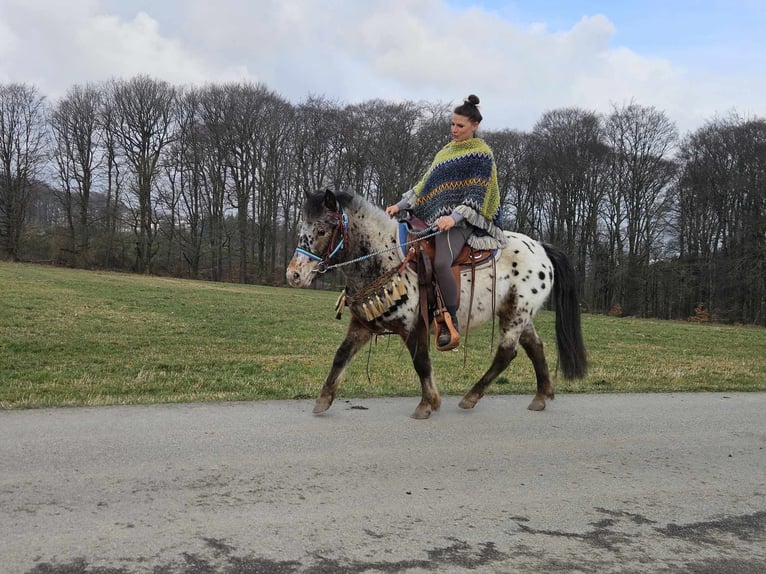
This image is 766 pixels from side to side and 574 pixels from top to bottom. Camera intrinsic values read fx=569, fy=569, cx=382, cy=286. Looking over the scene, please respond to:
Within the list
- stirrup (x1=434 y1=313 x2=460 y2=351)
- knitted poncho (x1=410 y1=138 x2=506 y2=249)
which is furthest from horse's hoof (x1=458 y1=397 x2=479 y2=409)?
knitted poncho (x1=410 y1=138 x2=506 y2=249)

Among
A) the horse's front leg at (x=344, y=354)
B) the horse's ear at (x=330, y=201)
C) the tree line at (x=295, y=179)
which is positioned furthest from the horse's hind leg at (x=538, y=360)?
the tree line at (x=295, y=179)

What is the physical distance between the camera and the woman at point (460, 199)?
16.9 feet

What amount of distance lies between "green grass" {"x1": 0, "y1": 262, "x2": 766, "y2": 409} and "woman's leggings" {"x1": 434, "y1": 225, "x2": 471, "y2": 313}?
1045mm

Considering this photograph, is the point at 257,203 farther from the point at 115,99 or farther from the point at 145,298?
the point at 145,298

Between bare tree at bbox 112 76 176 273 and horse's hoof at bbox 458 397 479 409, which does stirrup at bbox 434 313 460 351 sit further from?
bare tree at bbox 112 76 176 273

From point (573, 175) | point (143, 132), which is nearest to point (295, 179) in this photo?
Result: point (143, 132)

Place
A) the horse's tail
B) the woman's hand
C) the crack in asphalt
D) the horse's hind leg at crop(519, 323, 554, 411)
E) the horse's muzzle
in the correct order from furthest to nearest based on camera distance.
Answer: the horse's tail → the horse's hind leg at crop(519, 323, 554, 411) → the woman's hand → the horse's muzzle → the crack in asphalt

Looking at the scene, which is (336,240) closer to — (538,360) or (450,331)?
(450,331)

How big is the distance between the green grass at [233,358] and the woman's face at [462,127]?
2285 mm

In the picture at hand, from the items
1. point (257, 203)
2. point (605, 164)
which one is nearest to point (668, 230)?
point (605, 164)

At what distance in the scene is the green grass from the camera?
6746 mm

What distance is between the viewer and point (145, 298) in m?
20.9

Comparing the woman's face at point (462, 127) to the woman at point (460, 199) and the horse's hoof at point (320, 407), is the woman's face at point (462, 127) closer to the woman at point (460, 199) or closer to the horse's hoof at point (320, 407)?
the woman at point (460, 199)

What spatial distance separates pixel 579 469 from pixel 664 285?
4287 cm
